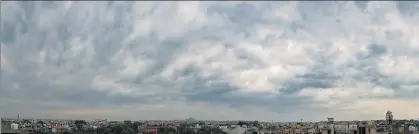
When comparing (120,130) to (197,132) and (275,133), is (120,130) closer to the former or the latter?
(197,132)

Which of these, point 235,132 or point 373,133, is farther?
point 235,132

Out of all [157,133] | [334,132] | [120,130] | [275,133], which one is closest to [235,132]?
[275,133]

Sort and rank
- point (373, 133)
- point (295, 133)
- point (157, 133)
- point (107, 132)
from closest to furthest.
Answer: point (373, 133) < point (295, 133) < point (107, 132) < point (157, 133)

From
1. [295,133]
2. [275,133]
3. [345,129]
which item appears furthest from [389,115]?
[275,133]

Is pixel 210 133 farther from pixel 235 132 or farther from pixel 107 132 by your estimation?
pixel 235 132

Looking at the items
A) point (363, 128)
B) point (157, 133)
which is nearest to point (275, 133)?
point (363, 128)

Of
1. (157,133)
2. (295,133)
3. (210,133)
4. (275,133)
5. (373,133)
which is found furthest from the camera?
(157,133)

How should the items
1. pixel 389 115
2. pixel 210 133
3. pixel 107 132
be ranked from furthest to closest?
pixel 210 133 → pixel 107 132 → pixel 389 115

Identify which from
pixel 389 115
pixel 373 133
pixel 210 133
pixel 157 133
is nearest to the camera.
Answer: pixel 373 133

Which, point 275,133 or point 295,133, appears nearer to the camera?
point 295,133
